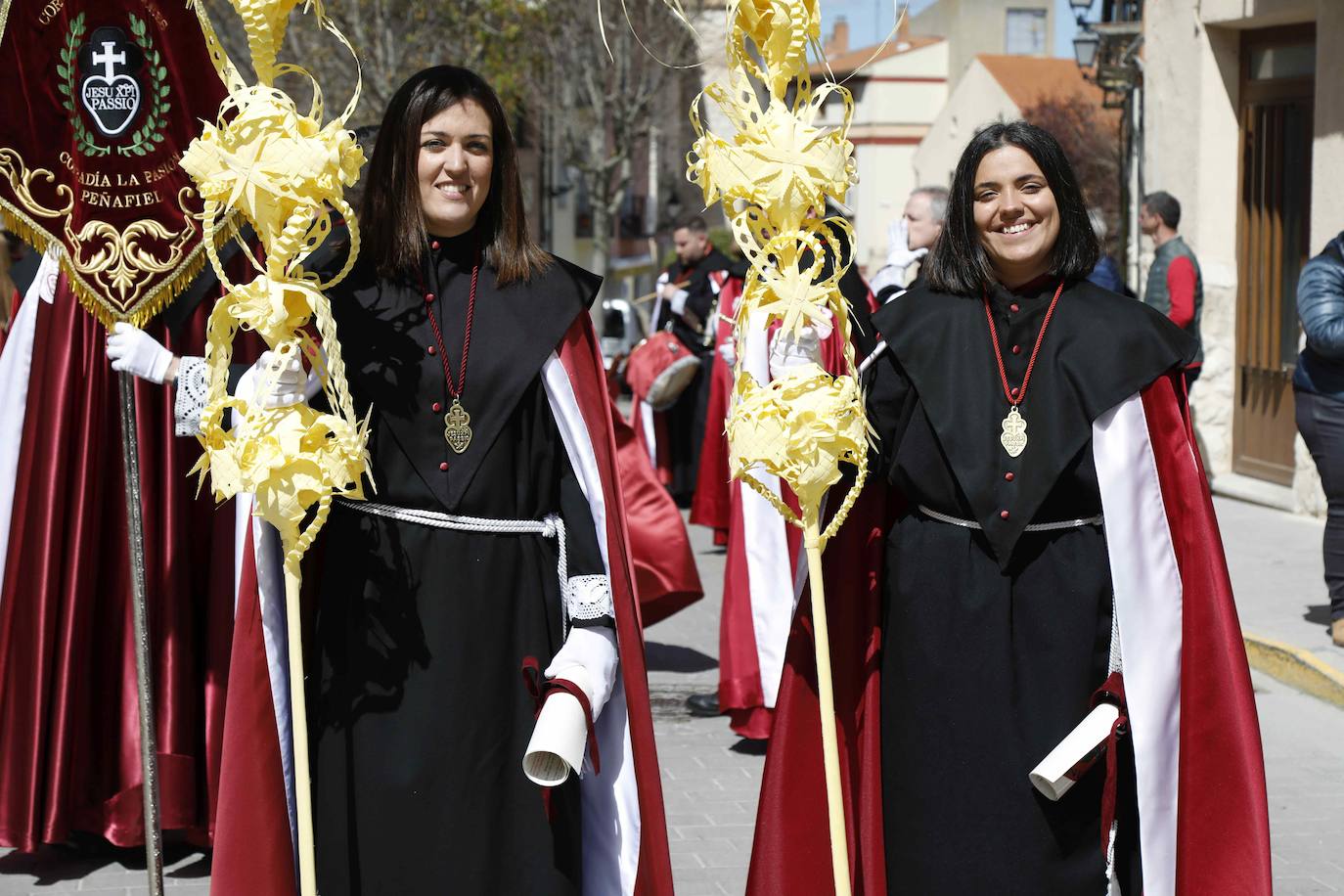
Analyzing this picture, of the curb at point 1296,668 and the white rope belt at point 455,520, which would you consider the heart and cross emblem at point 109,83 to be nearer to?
the white rope belt at point 455,520

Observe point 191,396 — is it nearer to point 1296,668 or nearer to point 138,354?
point 138,354

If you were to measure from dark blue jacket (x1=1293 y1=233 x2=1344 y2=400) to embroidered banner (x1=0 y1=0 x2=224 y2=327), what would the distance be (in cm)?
456

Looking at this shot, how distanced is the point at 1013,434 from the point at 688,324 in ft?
Result: 27.6

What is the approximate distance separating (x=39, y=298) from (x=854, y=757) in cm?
283

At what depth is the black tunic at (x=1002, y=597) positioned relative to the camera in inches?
142

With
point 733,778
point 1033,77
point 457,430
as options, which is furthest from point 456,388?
point 1033,77

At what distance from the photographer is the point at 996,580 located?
362 centimetres

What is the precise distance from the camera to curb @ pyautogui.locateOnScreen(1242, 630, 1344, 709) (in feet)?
23.9

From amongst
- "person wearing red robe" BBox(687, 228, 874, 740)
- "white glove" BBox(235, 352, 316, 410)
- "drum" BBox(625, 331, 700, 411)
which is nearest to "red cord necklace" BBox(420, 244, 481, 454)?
"white glove" BBox(235, 352, 316, 410)

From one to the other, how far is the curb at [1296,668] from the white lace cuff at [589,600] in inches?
164

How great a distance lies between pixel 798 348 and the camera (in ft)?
11.1

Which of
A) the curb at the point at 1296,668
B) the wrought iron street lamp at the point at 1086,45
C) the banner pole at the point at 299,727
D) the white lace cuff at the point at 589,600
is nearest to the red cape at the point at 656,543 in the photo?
the curb at the point at 1296,668

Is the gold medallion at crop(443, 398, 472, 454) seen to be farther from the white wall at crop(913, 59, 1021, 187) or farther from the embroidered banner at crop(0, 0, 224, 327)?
the white wall at crop(913, 59, 1021, 187)

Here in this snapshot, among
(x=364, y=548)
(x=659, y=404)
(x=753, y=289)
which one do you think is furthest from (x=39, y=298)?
(x=659, y=404)
